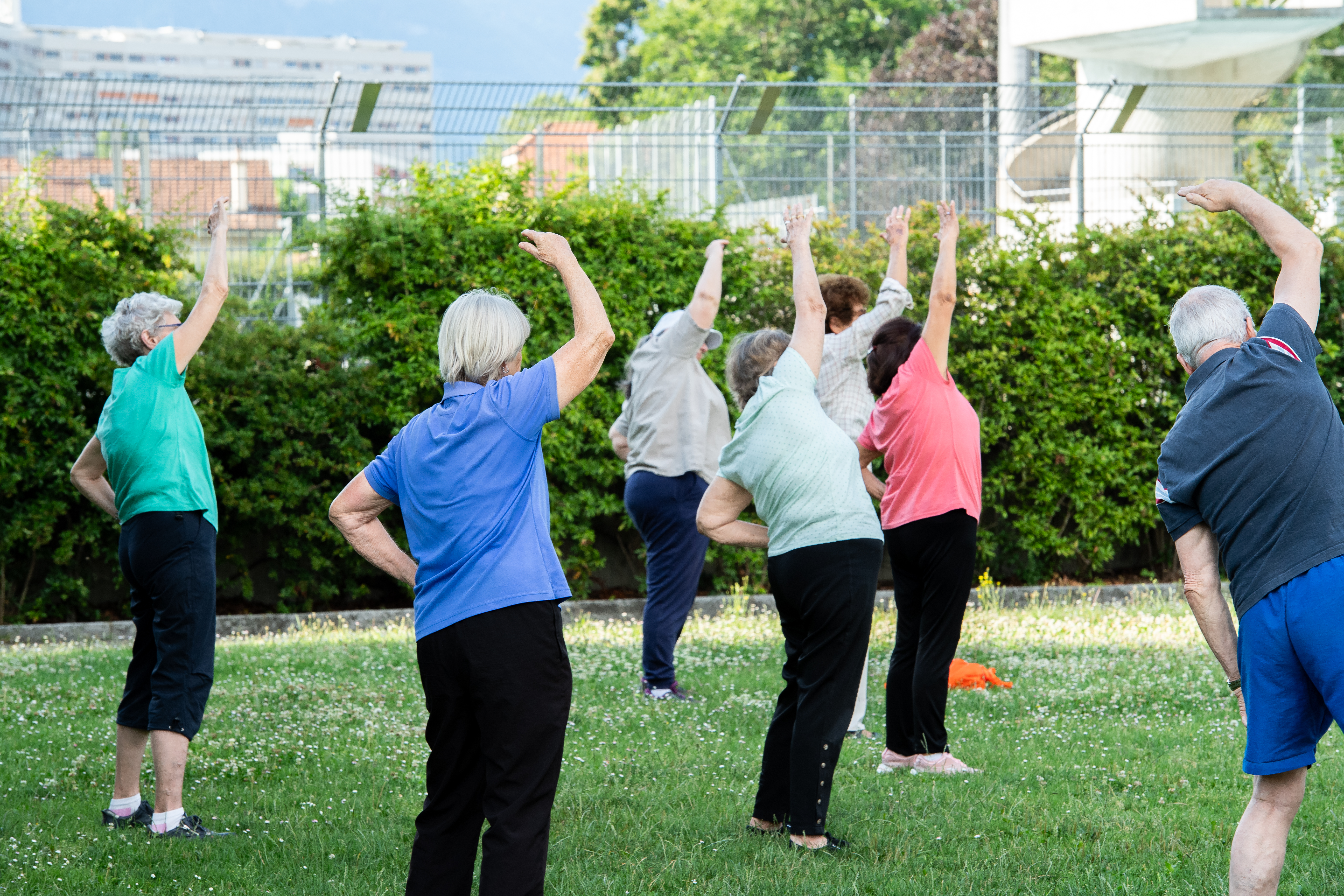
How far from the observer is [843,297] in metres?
5.88

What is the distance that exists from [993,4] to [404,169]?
1453 inches

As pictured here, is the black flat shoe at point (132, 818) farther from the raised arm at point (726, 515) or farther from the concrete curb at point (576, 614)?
the concrete curb at point (576, 614)

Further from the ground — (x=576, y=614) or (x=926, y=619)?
(x=926, y=619)

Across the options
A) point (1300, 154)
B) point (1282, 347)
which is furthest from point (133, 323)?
point (1300, 154)

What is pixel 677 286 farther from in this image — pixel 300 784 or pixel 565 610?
pixel 300 784

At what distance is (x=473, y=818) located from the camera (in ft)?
11.3

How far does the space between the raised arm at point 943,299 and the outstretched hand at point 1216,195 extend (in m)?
1.34

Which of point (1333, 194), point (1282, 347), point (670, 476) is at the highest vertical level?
point (1333, 194)

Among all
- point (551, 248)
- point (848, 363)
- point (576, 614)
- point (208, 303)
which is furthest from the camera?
point (576, 614)

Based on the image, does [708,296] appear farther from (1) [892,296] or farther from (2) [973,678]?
(2) [973,678]

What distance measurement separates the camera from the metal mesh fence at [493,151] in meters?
10.6

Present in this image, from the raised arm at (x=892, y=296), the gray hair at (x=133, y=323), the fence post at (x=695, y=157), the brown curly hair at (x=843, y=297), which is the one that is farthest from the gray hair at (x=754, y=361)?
the fence post at (x=695, y=157)

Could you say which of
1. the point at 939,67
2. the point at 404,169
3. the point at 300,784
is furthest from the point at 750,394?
the point at 939,67

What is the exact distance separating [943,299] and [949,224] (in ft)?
1.18
